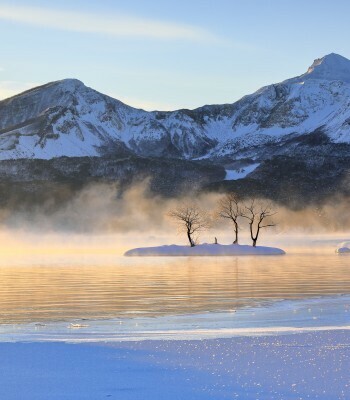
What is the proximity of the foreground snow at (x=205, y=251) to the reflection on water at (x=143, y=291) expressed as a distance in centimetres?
4481

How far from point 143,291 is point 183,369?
934 inches

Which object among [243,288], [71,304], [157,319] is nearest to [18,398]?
[157,319]

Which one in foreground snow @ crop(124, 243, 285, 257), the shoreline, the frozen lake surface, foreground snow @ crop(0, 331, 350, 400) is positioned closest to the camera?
foreground snow @ crop(0, 331, 350, 400)

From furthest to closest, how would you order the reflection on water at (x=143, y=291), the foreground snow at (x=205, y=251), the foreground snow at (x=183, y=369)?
the foreground snow at (x=205, y=251), the reflection on water at (x=143, y=291), the foreground snow at (x=183, y=369)

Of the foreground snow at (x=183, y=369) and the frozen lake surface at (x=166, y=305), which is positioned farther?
the frozen lake surface at (x=166, y=305)

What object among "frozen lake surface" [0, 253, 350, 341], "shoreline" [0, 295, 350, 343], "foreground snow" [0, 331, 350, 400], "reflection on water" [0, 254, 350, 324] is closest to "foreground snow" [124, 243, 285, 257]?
"reflection on water" [0, 254, 350, 324]

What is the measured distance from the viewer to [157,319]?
99.2ft

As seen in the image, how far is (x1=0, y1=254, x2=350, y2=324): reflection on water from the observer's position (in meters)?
33.5

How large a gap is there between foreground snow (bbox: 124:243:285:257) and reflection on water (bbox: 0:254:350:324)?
147ft

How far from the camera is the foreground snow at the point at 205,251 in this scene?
357 ft

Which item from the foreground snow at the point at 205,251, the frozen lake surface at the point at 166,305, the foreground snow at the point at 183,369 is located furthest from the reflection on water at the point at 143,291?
the foreground snow at the point at 205,251

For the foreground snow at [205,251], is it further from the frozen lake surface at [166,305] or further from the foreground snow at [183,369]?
the foreground snow at [183,369]

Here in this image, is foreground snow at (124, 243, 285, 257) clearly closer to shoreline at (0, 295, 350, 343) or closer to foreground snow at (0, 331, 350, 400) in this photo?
shoreline at (0, 295, 350, 343)

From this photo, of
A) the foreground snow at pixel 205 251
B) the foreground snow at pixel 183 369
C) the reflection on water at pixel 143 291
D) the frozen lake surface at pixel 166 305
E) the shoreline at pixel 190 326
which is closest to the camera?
the foreground snow at pixel 183 369
